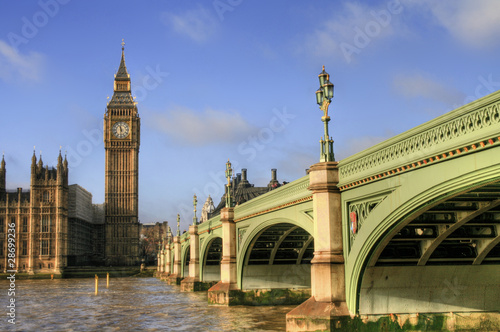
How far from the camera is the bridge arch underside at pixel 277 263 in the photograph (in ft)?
121

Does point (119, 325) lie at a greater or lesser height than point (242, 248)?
lesser

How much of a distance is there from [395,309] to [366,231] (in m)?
3.26

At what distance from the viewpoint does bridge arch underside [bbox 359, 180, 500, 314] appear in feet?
64.3

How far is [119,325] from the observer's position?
97.3 feet

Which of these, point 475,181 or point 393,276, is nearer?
point 475,181

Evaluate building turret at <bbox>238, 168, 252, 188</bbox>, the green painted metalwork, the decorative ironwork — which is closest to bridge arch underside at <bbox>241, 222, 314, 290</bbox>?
the green painted metalwork

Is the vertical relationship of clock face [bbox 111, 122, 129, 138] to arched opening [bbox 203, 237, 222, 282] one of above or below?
above

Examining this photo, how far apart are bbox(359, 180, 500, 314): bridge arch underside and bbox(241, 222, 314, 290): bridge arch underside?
1562 centimetres

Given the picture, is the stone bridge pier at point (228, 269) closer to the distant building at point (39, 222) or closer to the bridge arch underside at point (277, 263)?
the bridge arch underside at point (277, 263)

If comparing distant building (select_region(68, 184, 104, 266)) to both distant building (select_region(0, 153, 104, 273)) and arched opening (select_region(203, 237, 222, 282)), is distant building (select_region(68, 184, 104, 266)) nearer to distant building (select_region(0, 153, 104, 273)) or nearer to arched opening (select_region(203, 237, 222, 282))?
distant building (select_region(0, 153, 104, 273))

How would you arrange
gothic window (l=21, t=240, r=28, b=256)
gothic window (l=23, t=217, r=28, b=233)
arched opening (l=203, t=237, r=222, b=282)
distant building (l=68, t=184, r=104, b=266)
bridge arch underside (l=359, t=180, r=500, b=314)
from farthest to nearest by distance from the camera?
distant building (l=68, t=184, r=104, b=266)
gothic window (l=23, t=217, r=28, b=233)
gothic window (l=21, t=240, r=28, b=256)
arched opening (l=203, t=237, r=222, b=282)
bridge arch underside (l=359, t=180, r=500, b=314)

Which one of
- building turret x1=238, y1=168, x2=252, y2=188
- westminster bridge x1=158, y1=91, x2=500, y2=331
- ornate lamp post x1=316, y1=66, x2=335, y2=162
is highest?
building turret x1=238, y1=168, x2=252, y2=188

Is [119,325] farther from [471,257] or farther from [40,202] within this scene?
[40,202]

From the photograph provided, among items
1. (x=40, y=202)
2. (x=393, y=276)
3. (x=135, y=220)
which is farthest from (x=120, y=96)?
(x=393, y=276)
